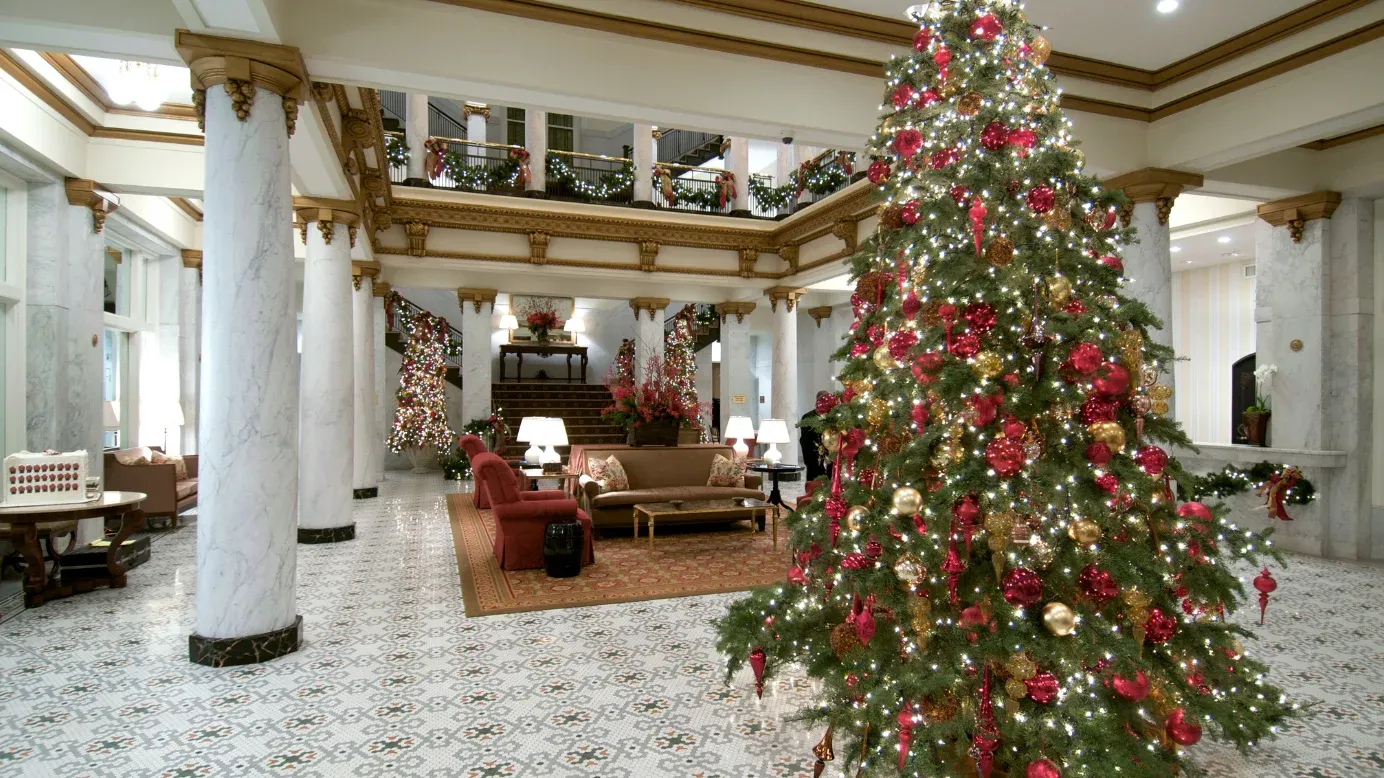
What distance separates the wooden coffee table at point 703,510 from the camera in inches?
305

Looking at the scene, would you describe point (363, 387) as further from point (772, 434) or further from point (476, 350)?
point (772, 434)

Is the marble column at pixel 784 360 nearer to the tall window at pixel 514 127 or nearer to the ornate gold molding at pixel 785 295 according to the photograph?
the ornate gold molding at pixel 785 295

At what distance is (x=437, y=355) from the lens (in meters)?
14.7

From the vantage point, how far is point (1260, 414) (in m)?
8.36

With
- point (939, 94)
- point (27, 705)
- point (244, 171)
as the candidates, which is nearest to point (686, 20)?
point (939, 94)

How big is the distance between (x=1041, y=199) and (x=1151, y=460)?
3.62ft

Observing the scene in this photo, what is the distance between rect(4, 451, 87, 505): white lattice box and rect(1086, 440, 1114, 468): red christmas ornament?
7006 mm

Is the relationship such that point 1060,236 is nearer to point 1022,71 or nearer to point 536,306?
point 1022,71

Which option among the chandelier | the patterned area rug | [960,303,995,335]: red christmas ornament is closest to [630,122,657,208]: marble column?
the patterned area rug

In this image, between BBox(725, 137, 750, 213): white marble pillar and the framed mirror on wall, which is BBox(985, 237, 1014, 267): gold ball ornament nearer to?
BBox(725, 137, 750, 213): white marble pillar

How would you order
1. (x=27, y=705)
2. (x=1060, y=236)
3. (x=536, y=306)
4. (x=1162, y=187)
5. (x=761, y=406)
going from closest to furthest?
(x=1060, y=236) < (x=27, y=705) < (x=1162, y=187) < (x=536, y=306) < (x=761, y=406)

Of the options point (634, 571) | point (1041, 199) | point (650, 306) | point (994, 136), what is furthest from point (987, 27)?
point (650, 306)

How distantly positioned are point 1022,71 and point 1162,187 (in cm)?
451

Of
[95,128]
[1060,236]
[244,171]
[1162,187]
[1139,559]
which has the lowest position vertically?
[1139,559]
